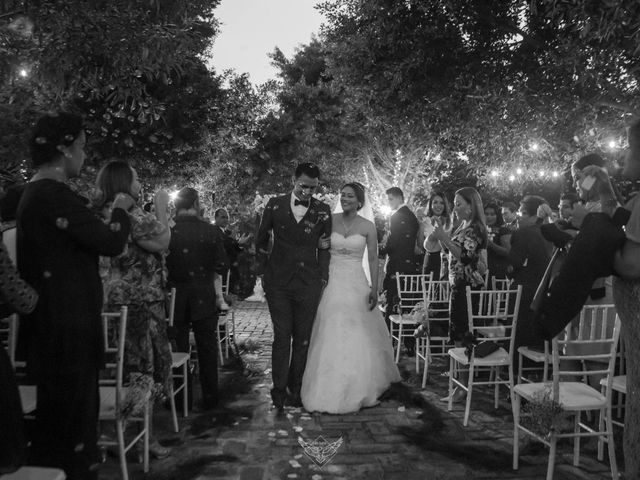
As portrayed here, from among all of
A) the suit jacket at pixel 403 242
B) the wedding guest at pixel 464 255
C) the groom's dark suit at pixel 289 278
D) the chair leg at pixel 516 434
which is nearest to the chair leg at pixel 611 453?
the chair leg at pixel 516 434

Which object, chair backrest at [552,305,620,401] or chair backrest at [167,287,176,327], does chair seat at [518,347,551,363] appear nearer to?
chair backrest at [552,305,620,401]

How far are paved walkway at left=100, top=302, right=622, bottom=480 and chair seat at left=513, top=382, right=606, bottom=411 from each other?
1.81 ft

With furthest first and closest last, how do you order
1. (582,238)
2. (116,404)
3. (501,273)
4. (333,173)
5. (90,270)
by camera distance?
(333,173) < (501,273) < (116,404) < (90,270) < (582,238)

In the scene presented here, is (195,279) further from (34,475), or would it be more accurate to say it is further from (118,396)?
(34,475)

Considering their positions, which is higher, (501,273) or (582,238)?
(582,238)

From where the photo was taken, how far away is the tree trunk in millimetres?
1894

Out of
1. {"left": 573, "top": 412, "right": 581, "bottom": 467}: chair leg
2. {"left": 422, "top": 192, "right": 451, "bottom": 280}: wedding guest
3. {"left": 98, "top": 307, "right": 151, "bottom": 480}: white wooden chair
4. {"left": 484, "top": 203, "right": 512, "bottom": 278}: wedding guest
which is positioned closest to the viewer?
{"left": 98, "top": 307, "right": 151, "bottom": 480}: white wooden chair

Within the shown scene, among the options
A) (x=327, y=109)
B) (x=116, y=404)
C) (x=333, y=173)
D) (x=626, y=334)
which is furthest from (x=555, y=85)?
(x=327, y=109)

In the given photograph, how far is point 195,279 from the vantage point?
5.04 metres

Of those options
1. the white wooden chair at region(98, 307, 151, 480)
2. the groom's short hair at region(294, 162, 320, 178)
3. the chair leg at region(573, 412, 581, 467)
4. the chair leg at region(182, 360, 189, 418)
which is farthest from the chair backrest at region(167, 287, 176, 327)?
the chair leg at region(573, 412, 581, 467)

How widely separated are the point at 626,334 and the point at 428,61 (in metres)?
7.80

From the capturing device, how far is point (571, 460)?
387 cm

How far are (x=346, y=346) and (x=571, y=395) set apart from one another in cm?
224

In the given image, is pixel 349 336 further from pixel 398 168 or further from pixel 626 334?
pixel 398 168
